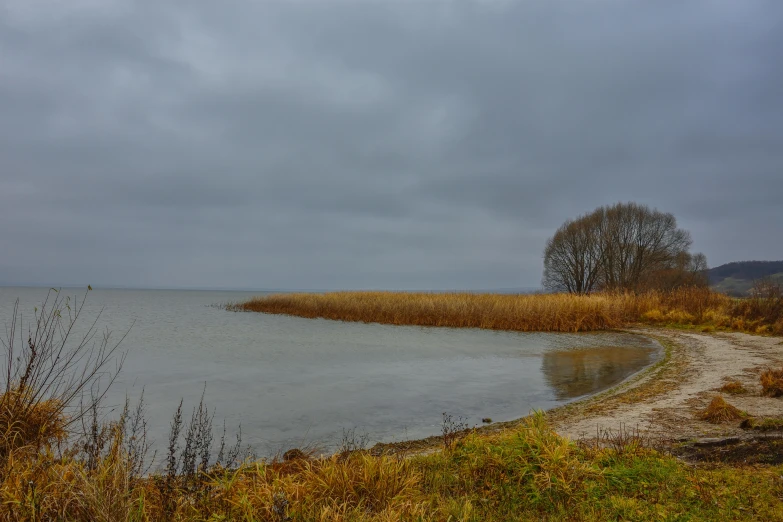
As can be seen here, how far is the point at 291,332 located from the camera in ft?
80.4

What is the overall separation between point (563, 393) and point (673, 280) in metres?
37.6

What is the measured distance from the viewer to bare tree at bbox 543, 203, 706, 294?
42.5m

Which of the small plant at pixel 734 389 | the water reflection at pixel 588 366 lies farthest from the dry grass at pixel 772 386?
the water reflection at pixel 588 366

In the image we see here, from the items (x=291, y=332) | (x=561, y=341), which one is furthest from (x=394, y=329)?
(x=561, y=341)

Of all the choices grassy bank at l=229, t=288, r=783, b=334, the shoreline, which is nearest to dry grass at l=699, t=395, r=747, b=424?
the shoreline

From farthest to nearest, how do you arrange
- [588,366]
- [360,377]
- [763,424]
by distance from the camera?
[588,366]
[360,377]
[763,424]

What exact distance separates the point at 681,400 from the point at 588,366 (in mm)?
5947

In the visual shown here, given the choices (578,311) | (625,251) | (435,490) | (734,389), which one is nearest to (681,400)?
(734,389)

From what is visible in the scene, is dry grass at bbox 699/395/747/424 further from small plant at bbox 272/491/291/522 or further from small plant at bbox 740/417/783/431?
small plant at bbox 272/491/291/522

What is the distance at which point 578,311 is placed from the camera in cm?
2531

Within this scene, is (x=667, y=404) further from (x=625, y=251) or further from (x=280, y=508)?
(x=625, y=251)

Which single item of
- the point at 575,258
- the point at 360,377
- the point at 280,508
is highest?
the point at 575,258

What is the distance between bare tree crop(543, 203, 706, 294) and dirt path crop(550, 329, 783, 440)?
3034cm

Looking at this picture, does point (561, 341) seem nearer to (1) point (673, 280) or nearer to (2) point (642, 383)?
(2) point (642, 383)
